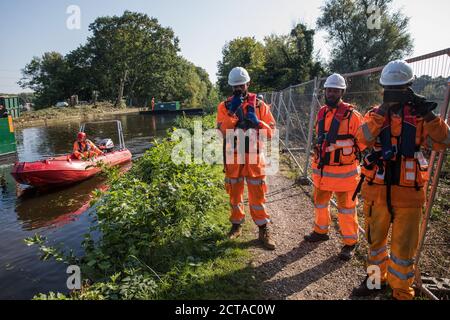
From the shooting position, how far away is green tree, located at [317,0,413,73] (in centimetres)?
3494

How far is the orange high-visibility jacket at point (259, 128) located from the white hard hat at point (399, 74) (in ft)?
5.62

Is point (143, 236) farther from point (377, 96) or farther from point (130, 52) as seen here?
point (130, 52)

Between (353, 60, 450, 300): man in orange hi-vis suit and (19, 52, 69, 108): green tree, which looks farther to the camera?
(19, 52, 69, 108): green tree

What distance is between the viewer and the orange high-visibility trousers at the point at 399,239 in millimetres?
2943

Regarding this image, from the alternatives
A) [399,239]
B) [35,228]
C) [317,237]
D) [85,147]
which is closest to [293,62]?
[85,147]

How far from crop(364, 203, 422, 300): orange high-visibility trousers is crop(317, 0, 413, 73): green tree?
1385 inches

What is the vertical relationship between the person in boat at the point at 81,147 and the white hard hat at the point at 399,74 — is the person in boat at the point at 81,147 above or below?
below

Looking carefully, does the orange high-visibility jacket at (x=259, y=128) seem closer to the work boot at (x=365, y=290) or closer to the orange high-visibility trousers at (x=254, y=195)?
the orange high-visibility trousers at (x=254, y=195)

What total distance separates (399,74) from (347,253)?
7.35 ft

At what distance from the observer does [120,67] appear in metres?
55.6

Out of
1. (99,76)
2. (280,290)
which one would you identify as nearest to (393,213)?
(280,290)

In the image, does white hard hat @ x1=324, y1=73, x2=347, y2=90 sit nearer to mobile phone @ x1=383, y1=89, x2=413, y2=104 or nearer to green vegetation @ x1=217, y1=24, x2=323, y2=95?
mobile phone @ x1=383, y1=89, x2=413, y2=104

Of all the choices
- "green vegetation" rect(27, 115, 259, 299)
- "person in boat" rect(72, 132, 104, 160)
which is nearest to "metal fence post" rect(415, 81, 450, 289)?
"green vegetation" rect(27, 115, 259, 299)

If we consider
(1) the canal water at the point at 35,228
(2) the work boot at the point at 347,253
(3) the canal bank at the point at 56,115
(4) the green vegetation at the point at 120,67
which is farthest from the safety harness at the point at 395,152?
(4) the green vegetation at the point at 120,67
